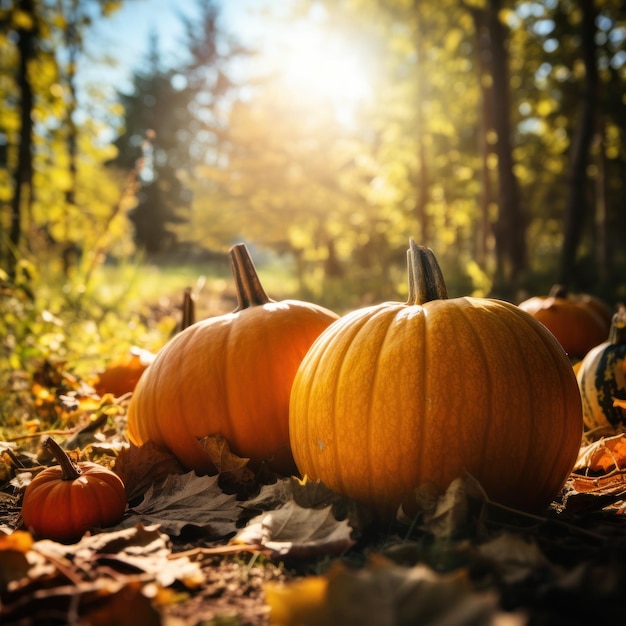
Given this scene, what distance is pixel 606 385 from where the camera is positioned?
268 centimetres

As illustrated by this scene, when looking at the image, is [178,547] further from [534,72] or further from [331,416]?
[534,72]

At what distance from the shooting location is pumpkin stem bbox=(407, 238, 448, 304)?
2.03 meters

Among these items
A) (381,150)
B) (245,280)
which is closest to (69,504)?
(245,280)

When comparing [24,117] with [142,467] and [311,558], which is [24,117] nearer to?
[142,467]

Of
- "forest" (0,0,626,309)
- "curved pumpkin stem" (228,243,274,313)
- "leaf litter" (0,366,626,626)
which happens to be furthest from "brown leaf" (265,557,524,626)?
"forest" (0,0,626,309)

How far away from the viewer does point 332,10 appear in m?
11.8

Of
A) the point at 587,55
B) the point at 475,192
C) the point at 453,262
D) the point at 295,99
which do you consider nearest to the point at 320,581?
the point at 587,55

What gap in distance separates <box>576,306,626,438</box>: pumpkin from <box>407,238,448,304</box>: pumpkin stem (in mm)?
1089

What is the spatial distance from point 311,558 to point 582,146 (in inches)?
295

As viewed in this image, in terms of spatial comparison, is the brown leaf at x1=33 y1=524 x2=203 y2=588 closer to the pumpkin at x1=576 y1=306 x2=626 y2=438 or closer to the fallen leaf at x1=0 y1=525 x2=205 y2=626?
the fallen leaf at x1=0 y1=525 x2=205 y2=626

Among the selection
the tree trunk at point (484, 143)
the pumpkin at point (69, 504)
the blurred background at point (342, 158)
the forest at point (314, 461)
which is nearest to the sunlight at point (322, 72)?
the blurred background at point (342, 158)

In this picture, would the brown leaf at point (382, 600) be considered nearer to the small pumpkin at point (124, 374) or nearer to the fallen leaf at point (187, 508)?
the fallen leaf at point (187, 508)

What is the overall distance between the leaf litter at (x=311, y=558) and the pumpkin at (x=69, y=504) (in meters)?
0.07

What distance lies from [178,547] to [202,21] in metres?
44.5
